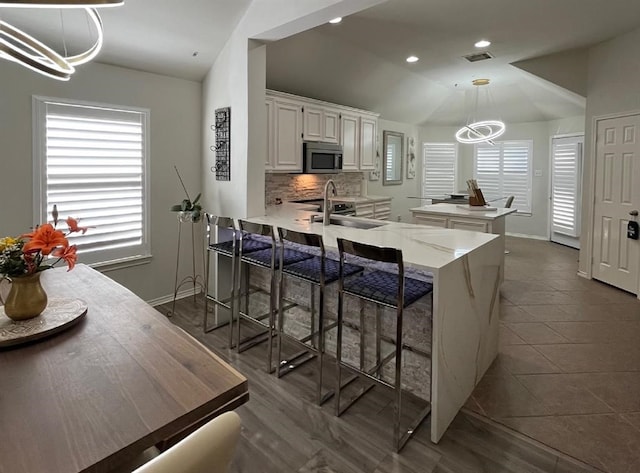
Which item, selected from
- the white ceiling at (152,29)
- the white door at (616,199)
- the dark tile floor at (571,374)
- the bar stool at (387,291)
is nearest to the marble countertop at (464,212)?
the dark tile floor at (571,374)

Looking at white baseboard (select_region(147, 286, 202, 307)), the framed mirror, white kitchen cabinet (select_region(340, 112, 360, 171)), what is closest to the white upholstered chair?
white baseboard (select_region(147, 286, 202, 307))

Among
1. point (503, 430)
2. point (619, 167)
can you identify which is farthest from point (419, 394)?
point (619, 167)

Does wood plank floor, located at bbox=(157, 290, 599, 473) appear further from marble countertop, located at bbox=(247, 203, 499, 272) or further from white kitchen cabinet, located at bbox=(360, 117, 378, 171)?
white kitchen cabinet, located at bbox=(360, 117, 378, 171)

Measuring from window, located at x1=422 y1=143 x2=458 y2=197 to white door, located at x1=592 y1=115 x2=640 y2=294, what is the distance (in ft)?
13.4

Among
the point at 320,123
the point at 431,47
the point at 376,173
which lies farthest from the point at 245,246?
the point at 376,173

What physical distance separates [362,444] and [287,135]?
12.2 ft

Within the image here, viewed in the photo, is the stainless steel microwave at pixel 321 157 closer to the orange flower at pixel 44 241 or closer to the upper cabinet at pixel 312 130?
the upper cabinet at pixel 312 130

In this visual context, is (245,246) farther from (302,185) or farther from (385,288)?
(302,185)

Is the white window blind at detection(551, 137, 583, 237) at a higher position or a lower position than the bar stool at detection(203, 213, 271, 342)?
higher

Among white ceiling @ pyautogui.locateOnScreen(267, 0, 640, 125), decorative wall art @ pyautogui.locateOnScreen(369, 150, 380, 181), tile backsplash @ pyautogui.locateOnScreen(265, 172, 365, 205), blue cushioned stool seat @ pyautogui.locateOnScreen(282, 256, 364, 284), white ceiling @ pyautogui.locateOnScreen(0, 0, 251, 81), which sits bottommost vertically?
blue cushioned stool seat @ pyautogui.locateOnScreen(282, 256, 364, 284)

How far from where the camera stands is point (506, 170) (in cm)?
857

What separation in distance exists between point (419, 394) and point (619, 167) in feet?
13.6

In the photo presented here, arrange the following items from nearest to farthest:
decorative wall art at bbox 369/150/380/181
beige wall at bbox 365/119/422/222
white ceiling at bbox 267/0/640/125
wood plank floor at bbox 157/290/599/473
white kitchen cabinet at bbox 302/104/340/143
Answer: wood plank floor at bbox 157/290/599/473 → white ceiling at bbox 267/0/640/125 → white kitchen cabinet at bbox 302/104/340/143 → decorative wall art at bbox 369/150/380/181 → beige wall at bbox 365/119/422/222

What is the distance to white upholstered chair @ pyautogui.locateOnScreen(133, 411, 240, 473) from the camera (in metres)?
0.65
